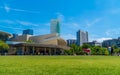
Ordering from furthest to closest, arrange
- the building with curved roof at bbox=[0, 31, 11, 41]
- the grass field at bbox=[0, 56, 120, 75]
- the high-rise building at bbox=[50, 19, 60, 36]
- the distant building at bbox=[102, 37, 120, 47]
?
1. the high-rise building at bbox=[50, 19, 60, 36]
2. the distant building at bbox=[102, 37, 120, 47]
3. the building with curved roof at bbox=[0, 31, 11, 41]
4. the grass field at bbox=[0, 56, 120, 75]

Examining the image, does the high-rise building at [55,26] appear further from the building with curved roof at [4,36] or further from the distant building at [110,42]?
the building with curved roof at [4,36]

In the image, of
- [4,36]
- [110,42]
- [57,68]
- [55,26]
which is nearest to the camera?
[57,68]

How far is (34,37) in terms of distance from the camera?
141 m

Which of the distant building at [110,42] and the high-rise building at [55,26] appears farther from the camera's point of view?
the high-rise building at [55,26]

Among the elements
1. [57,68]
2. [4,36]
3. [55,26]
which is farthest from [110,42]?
[57,68]

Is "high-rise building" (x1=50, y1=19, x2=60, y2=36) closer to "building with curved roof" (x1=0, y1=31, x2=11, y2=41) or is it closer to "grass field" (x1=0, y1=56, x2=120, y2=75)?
"building with curved roof" (x1=0, y1=31, x2=11, y2=41)

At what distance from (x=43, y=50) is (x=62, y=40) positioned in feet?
90.4

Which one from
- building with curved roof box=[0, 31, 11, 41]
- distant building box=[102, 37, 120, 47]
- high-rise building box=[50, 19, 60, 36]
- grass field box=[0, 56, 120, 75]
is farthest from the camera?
high-rise building box=[50, 19, 60, 36]

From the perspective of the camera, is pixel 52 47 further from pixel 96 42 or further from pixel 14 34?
pixel 96 42

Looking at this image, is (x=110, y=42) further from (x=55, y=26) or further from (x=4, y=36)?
(x=4, y=36)

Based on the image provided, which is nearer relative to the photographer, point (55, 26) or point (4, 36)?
point (4, 36)

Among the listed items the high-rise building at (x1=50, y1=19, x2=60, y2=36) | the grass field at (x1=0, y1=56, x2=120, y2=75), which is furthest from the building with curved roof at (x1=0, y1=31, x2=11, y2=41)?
the grass field at (x1=0, y1=56, x2=120, y2=75)

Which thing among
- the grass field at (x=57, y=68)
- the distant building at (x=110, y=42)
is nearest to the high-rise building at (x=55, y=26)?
the distant building at (x=110, y=42)

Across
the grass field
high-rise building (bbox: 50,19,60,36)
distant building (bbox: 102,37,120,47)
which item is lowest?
the grass field
